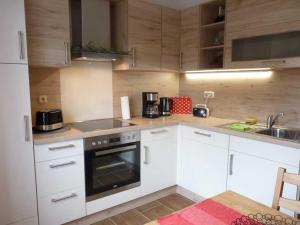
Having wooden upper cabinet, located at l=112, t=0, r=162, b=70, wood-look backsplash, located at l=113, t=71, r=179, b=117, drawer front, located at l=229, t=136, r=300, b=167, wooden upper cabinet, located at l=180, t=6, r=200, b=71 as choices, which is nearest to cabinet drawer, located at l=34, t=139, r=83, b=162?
wood-look backsplash, located at l=113, t=71, r=179, b=117

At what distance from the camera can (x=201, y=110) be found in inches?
117

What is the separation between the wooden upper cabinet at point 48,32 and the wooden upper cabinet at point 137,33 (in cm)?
66

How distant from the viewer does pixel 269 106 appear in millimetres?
2488

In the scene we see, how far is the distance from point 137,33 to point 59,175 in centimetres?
166

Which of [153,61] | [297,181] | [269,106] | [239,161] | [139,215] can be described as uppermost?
[153,61]

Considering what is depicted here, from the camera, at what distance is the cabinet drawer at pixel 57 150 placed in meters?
1.87

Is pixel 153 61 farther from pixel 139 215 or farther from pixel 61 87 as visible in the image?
pixel 139 215

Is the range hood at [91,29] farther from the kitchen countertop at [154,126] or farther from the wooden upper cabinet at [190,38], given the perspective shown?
the wooden upper cabinet at [190,38]

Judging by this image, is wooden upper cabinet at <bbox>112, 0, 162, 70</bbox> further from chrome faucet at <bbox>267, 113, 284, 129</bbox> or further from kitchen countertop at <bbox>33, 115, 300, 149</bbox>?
chrome faucet at <bbox>267, 113, 284, 129</bbox>

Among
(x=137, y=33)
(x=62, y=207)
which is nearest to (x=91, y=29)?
(x=137, y=33)

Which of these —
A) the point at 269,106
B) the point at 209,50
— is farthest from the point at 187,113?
the point at 269,106

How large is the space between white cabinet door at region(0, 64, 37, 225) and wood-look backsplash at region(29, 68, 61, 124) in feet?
1.87

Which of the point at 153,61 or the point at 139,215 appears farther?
the point at 153,61

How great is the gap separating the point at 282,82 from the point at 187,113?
1264 millimetres
